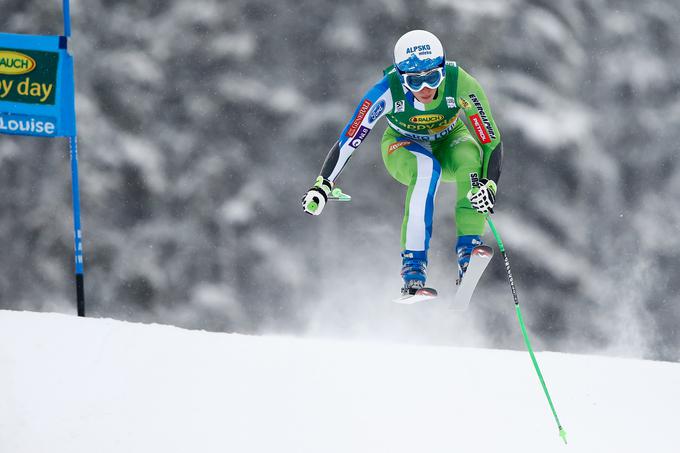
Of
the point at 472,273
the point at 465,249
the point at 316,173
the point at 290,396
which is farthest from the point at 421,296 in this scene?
the point at 316,173

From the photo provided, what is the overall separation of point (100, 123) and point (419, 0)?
5558 mm

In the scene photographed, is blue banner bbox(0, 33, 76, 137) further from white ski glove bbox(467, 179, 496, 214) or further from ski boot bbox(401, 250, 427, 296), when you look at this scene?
white ski glove bbox(467, 179, 496, 214)

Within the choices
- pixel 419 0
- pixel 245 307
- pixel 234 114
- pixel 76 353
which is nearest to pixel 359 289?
pixel 245 307

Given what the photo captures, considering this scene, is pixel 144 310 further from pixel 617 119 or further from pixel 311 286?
pixel 617 119

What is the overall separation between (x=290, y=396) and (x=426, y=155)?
2.82 metres

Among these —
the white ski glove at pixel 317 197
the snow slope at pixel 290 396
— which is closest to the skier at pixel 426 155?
the white ski glove at pixel 317 197

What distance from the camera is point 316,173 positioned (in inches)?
558

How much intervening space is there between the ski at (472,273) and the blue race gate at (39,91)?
4.18m

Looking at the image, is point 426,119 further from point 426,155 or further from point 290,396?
point 290,396

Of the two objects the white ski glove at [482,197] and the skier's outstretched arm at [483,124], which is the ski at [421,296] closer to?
the white ski glove at [482,197]

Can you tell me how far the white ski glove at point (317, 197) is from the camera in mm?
5719

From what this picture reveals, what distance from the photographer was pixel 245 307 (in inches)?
575

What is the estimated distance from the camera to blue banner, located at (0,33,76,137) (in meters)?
8.42

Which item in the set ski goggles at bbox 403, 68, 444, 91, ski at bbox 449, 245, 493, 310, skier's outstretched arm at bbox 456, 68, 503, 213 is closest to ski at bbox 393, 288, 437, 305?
ski at bbox 449, 245, 493, 310
